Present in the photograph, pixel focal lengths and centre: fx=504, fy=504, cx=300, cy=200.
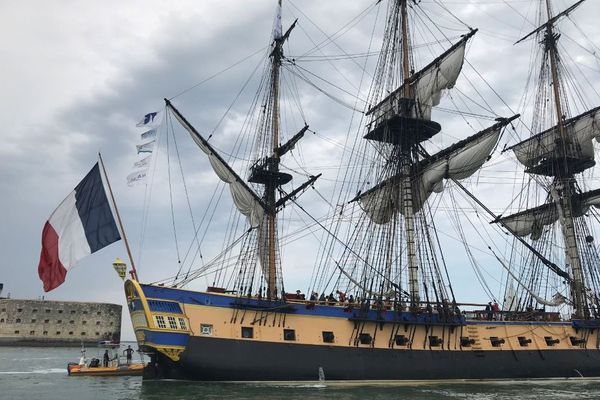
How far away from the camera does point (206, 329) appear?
2312cm

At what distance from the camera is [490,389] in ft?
82.9

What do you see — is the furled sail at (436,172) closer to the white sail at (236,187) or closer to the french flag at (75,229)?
the white sail at (236,187)

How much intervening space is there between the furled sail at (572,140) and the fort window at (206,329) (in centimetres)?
3231

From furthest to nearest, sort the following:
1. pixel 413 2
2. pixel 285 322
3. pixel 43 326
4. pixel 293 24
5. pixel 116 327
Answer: pixel 116 327
pixel 43 326
pixel 413 2
pixel 293 24
pixel 285 322

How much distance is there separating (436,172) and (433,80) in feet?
23.3

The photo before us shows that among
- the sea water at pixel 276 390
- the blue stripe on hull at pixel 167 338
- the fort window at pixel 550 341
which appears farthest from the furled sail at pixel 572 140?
the blue stripe on hull at pixel 167 338

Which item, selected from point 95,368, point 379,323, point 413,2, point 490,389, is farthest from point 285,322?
point 413,2

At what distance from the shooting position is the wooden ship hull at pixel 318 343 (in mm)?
22766

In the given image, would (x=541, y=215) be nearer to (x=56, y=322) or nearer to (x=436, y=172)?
(x=436, y=172)

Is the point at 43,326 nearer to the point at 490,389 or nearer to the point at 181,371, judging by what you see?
the point at 181,371

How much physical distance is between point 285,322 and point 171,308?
550 cm

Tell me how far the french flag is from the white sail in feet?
24.2

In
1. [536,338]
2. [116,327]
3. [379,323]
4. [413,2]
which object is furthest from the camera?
[116,327]

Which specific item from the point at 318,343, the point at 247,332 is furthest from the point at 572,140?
the point at 247,332
